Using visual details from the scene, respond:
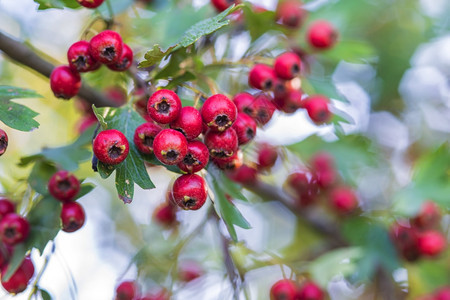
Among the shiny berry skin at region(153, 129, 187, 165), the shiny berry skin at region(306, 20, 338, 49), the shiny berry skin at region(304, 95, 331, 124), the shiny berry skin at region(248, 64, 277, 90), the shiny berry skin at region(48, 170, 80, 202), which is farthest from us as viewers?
the shiny berry skin at region(306, 20, 338, 49)

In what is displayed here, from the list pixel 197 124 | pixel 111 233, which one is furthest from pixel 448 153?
pixel 111 233

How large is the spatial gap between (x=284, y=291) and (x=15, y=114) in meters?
1.13

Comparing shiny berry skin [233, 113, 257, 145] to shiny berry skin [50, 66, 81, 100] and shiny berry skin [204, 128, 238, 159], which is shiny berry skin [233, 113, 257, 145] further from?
shiny berry skin [50, 66, 81, 100]

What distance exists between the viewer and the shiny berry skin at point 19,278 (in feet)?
5.17

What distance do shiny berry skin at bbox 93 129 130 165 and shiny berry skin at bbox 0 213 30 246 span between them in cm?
45

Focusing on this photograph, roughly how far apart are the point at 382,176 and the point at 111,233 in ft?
5.54

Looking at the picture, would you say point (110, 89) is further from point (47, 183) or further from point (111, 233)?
point (111, 233)

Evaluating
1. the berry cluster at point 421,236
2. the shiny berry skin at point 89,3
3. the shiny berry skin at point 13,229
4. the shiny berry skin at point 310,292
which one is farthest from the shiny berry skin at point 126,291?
the berry cluster at point 421,236

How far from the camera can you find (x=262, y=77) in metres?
1.66

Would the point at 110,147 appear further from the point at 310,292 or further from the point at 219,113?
the point at 310,292

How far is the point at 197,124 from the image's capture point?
4.14ft

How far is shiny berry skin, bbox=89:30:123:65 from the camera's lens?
1338 millimetres

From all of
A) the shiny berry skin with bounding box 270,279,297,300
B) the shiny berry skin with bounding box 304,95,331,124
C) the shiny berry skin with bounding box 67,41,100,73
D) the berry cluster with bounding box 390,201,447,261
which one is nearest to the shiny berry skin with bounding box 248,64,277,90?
the shiny berry skin with bounding box 304,95,331,124

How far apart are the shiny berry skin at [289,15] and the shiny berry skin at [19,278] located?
1249mm
